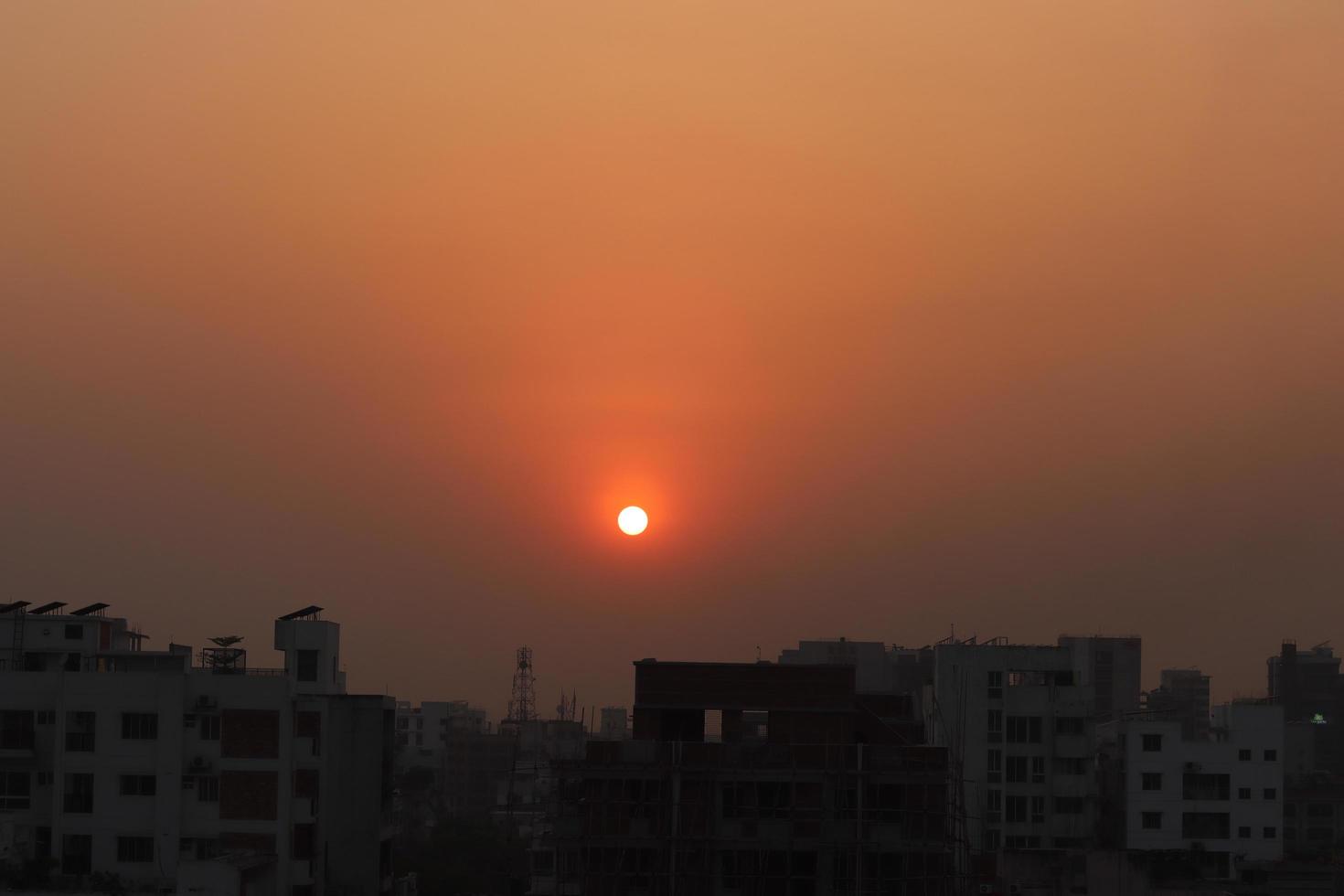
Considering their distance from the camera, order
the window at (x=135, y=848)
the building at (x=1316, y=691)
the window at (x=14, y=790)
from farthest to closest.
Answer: the building at (x=1316, y=691), the window at (x=14, y=790), the window at (x=135, y=848)

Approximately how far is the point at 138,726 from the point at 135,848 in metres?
3.74

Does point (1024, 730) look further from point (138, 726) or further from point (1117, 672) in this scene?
point (1117, 672)

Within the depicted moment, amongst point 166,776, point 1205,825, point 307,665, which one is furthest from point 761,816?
point 1205,825

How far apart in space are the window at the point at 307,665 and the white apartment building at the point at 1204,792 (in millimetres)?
34135

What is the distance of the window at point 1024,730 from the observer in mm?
74375

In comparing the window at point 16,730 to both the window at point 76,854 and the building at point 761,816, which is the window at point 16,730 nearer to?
the window at point 76,854

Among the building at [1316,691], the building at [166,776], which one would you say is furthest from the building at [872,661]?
the building at [166,776]

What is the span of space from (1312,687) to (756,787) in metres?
122

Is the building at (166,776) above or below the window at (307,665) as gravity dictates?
below

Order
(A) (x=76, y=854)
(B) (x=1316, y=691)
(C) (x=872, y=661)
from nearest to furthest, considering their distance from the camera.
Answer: (A) (x=76, y=854), (C) (x=872, y=661), (B) (x=1316, y=691)

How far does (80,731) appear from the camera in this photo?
2156 inches

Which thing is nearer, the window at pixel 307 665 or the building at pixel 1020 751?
the window at pixel 307 665

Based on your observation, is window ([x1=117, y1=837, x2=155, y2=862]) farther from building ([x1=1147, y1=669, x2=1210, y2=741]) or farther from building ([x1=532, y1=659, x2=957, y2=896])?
building ([x1=1147, y1=669, x2=1210, y2=741])

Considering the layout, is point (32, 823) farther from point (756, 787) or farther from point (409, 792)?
point (409, 792)
